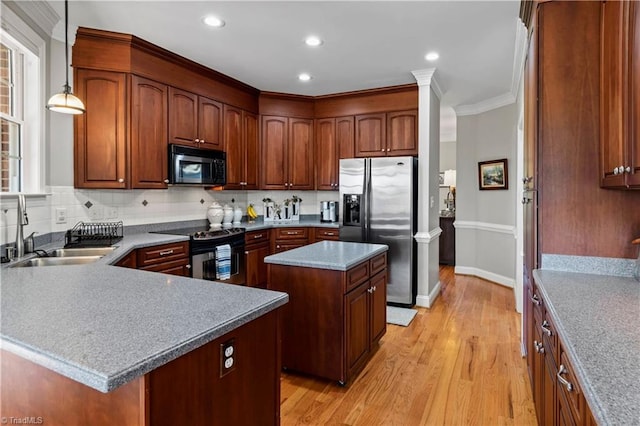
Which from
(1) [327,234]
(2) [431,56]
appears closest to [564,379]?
(2) [431,56]

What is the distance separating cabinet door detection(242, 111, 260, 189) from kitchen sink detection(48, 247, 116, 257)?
2.14 metres

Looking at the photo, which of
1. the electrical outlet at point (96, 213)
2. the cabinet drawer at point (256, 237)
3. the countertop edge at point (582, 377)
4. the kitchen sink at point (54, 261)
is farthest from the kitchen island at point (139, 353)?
the cabinet drawer at point (256, 237)

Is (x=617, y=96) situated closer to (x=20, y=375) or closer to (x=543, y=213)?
(x=543, y=213)

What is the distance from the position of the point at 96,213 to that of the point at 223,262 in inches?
48.1

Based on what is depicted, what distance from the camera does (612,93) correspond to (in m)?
1.70

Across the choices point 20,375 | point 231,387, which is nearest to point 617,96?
point 231,387

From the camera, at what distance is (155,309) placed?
122 centimetres

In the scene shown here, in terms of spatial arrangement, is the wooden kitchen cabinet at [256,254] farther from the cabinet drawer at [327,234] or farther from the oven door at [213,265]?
the cabinet drawer at [327,234]

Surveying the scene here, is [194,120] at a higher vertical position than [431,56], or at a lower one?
lower

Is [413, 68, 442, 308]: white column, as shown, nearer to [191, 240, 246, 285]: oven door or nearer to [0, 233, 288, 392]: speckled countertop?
[191, 240, 246, 285]: oven door

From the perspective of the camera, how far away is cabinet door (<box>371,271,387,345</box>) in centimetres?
282

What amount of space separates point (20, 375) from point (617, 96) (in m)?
2.51

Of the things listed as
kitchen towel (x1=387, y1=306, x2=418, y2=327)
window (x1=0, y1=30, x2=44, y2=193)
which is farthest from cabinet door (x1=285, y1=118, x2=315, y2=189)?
window (x1=0, y1=30, x2=44, y2=193)

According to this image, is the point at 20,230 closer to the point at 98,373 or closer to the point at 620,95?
the point at 98,373
